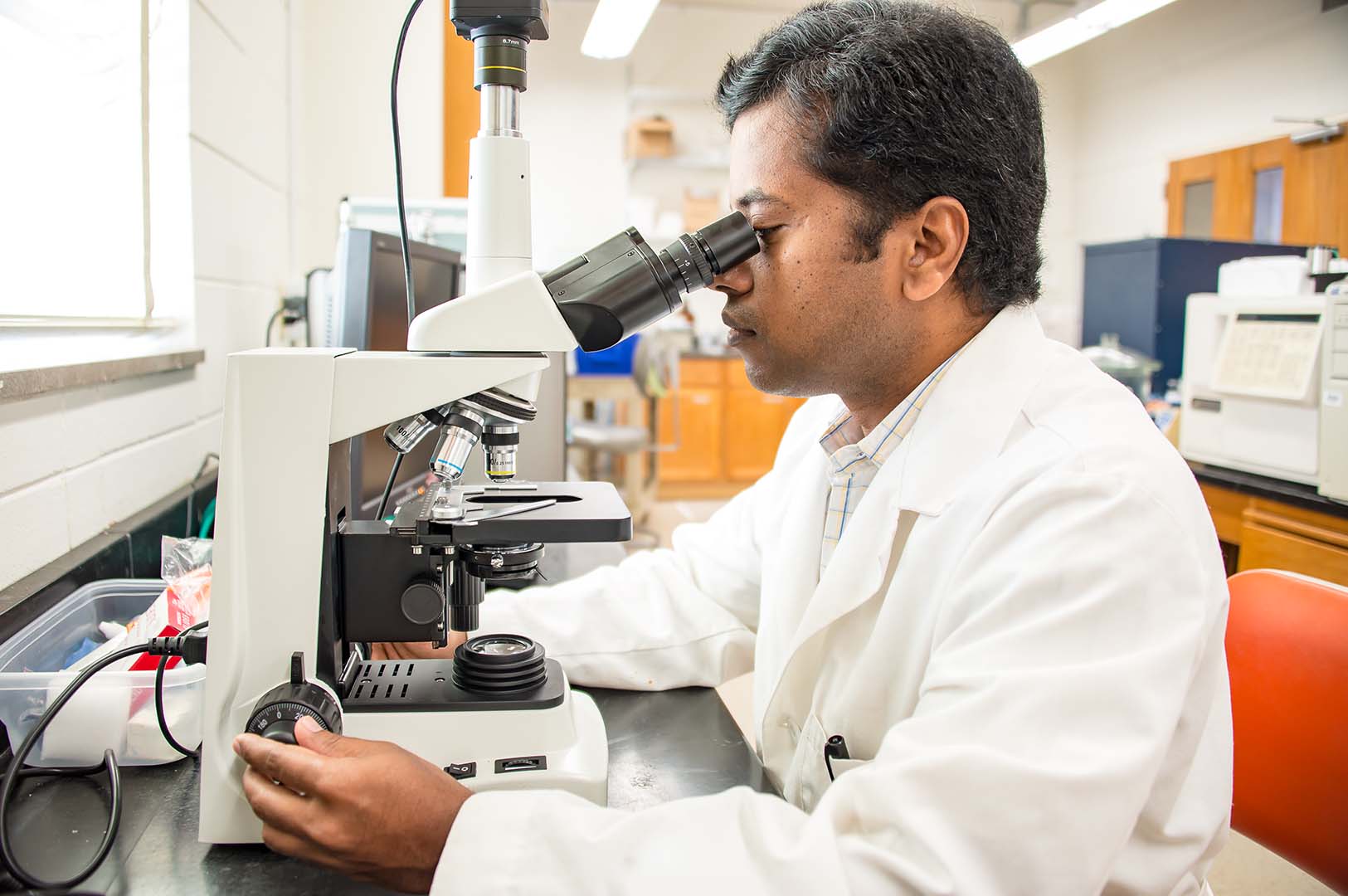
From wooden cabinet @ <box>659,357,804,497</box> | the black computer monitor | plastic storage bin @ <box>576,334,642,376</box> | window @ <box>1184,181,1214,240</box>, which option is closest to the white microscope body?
the black computer monitor

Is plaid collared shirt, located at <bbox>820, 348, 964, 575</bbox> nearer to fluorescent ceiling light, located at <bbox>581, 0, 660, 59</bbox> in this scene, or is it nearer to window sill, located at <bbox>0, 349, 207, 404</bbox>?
window sill, located at <bbox>0, 349, 207, 404</bbox>

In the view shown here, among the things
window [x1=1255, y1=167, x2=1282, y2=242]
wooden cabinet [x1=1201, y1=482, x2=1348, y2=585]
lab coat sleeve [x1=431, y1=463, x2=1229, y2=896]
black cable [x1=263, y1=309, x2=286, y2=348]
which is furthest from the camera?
window [x1=1255, y1=167, x2=1282, y2=242]

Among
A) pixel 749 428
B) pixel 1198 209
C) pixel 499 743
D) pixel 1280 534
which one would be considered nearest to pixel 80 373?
pixel 499 743

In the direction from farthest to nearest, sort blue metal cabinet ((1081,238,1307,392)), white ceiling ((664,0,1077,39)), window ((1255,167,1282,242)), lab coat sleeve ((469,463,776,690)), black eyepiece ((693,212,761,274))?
white ceiling ((664,0,1077,39))
window ((1255,167,1282,242))
blue metal cabinet ((1081,238,1307,392))
lab coat sleeve ((469,463,776,690))
black eyepiece ((693,212,761,274))

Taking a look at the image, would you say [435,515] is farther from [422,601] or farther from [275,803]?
[275,803]

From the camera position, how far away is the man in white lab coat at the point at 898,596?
0.58 meters

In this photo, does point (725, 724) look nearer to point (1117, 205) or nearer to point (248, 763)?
point (248, 763)

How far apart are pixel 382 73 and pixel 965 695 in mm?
2694

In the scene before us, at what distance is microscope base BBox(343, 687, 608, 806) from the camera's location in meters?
0.72

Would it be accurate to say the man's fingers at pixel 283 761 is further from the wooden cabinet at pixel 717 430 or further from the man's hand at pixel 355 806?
the wooden cabinet at pixel 717 430

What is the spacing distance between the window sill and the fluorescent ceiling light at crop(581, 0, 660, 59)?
237cm

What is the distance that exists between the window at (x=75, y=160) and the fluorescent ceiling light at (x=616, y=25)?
2097mm

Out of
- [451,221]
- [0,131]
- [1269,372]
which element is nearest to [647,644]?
[0,131]

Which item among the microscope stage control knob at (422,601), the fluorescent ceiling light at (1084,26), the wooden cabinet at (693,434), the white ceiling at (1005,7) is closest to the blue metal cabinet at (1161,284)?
the fluorescent ceiling light at (1084,26)
